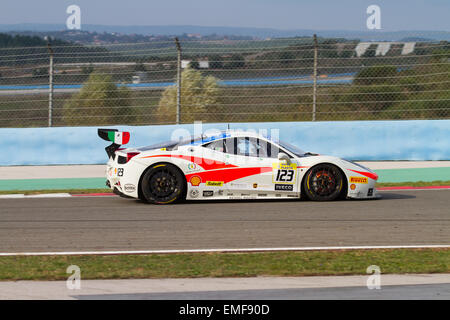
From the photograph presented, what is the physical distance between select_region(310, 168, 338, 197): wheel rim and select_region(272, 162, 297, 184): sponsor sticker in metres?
0.31

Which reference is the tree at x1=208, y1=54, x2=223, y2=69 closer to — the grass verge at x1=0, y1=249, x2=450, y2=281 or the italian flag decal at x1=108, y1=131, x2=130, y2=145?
the italian flag decal at x1=108, y1=131, x2=130, y2=145

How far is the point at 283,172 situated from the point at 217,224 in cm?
202

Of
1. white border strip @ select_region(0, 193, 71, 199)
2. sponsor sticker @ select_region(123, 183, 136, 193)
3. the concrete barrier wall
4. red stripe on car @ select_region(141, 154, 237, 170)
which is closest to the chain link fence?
the concrete barrier wall

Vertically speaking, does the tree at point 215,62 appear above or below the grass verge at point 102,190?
above

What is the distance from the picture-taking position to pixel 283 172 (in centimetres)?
1097

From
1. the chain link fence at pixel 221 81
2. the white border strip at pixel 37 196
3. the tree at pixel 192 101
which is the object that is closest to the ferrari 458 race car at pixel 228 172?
the white border strip at pixel 37 196

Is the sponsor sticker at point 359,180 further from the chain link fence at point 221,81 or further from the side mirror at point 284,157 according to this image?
the chain link fence at point 221,81

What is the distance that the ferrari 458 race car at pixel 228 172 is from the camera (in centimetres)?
1089

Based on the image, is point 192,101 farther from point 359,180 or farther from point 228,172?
point 359,180

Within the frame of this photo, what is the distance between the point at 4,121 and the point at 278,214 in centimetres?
945

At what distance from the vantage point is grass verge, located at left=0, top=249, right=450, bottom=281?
6.67 metres

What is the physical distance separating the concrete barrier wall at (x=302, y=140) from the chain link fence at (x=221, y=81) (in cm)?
41

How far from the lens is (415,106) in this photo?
17.2m
